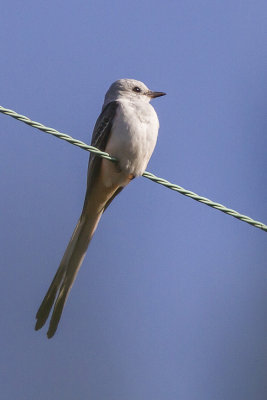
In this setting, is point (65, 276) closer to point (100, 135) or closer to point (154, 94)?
point (100, 135)

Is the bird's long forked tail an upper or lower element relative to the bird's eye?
lower

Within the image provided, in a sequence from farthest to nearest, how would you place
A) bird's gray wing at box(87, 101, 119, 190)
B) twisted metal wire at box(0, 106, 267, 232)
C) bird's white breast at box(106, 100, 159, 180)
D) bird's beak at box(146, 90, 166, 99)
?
bird's beak at box(146, 90, 166, 99), bird's gray wing at box(87, 101, 119, 190), bird's white breast at box(106, 100, 159, 180), twisted metal wire at box(0, 106, 267, 232)

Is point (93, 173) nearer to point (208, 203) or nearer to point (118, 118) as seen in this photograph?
point (118, 118)

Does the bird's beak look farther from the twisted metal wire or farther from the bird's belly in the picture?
the twisted metal wire

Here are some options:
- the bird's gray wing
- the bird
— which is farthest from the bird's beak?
the bird's gray wing

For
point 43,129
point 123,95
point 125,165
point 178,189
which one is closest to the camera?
point 43,129

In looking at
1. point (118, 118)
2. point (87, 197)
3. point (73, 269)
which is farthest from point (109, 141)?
point (73, 269)

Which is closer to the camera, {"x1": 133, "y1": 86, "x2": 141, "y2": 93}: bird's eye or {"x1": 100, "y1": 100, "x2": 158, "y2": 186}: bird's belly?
{"x1": 100, "y1": 100, "x2": 158, "y2": 186}: bird's belly

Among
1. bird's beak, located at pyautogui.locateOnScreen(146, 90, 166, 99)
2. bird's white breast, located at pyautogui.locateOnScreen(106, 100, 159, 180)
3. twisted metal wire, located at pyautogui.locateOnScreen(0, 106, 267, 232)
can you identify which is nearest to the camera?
twisted metal wire, located at pyautogui.locateOnScreen(0, 106, 267, 232)

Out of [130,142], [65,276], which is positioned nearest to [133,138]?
[130,142]
